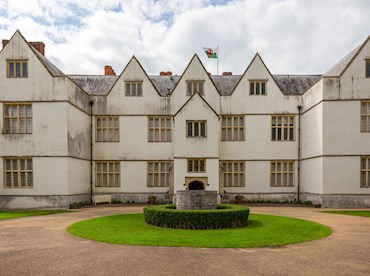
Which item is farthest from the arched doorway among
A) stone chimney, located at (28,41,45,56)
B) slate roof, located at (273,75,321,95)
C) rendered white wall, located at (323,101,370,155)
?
stone chimney, located at (28,41,45,56)

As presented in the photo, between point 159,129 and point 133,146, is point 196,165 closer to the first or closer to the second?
point 159,129

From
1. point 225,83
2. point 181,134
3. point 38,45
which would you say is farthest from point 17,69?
point 225,83

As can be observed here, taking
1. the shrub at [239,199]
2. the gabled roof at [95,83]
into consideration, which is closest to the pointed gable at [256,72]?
the shrub at [239,199]

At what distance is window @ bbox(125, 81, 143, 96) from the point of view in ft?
102

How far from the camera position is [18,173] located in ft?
84.7

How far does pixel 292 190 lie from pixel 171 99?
14808 millimetres

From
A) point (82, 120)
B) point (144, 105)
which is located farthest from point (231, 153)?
point (82, 120)

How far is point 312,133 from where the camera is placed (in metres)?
28.0

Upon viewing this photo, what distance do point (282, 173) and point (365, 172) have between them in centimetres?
719

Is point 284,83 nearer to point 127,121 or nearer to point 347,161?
point 347,161

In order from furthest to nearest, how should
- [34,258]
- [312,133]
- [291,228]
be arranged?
[312,133], [291,228], [34,258]

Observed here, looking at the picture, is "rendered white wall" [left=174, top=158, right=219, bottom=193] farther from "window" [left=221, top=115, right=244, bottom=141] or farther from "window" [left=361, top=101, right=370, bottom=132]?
"window" [left=361, top=101, right=370, bottom=132]

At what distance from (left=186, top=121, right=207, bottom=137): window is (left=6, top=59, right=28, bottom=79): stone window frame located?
14486mm

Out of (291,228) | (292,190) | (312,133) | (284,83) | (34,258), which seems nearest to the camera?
(34,258)
